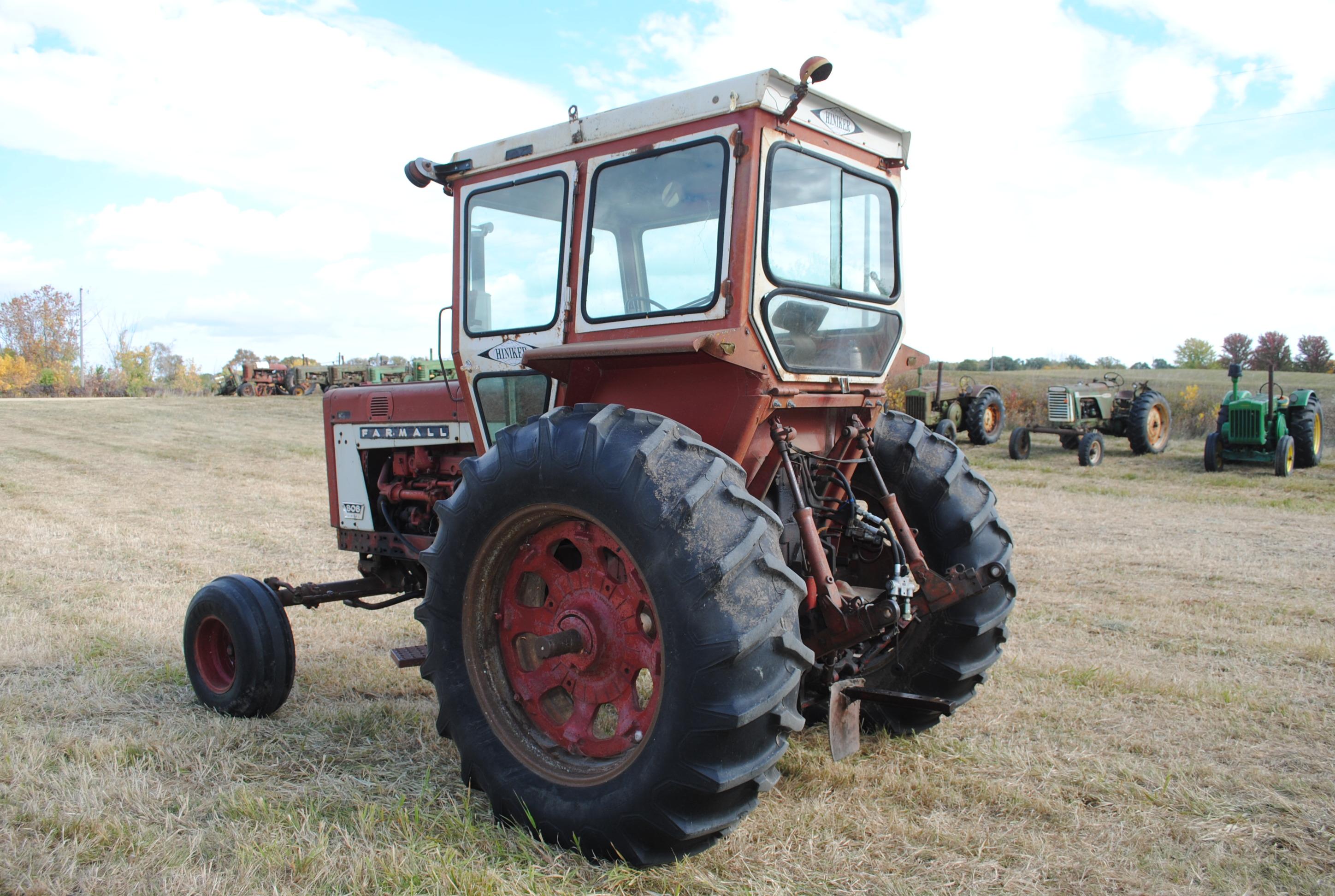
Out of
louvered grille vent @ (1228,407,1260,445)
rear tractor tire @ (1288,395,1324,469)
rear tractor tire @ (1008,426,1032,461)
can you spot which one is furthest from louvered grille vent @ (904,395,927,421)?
rear tractor tire @ (1288,395,1324,469)

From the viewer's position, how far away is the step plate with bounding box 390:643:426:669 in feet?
12.4

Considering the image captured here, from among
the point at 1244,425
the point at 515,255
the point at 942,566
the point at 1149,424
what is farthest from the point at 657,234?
the point at 1149,424

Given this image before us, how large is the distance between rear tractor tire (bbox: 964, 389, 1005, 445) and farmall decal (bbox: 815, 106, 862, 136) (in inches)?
681

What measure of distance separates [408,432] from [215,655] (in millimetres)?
1410

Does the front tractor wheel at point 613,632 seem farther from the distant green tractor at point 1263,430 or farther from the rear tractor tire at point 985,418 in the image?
the rear tractor tire at point 985,418

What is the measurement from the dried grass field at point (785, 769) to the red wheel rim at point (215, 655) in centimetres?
18

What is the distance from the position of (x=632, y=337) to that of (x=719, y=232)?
1.66ft

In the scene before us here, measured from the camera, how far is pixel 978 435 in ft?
65.6

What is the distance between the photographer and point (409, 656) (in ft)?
12.5

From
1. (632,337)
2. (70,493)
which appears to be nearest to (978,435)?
(70,493)

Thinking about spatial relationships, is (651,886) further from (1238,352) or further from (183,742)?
(1238,352)

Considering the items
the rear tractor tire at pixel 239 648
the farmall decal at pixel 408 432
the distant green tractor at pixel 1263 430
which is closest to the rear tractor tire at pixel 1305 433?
the distant green tractor at pixel 1263 430

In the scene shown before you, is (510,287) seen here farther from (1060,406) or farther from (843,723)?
(1060,406)

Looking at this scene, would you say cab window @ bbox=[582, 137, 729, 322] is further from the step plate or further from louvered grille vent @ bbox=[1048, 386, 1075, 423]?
louvered grille vent @ bbox=[1048, 386, 1075, 423]
